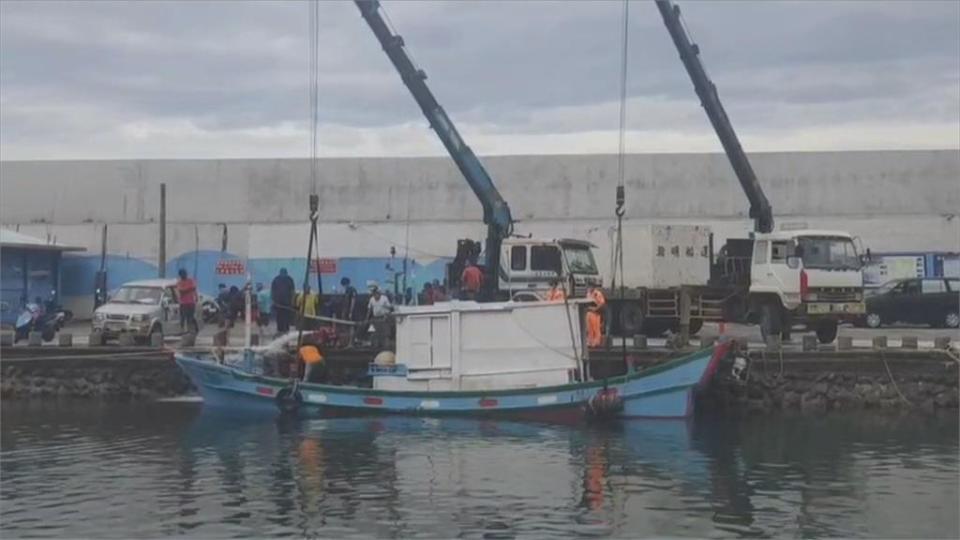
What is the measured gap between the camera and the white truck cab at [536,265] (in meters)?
28.2

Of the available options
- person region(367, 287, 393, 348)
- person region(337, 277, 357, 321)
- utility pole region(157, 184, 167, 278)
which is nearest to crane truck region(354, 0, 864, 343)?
person region(337, 277, 357, 321)

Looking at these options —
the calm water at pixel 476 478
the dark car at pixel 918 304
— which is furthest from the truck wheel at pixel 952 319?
the calm water at pixel 476 478

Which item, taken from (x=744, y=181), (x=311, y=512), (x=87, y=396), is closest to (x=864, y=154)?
(x=744, y=181)

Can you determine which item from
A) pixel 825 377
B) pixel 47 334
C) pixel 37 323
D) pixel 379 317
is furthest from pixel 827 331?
pixel 37 323

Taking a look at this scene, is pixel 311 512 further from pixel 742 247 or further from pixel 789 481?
pixel 742 247

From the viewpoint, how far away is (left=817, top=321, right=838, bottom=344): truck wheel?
26422 mm

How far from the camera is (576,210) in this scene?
4241 cm

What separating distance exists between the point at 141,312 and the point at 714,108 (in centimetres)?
1375

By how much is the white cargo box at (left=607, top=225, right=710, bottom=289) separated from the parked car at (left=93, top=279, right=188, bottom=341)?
1045cm

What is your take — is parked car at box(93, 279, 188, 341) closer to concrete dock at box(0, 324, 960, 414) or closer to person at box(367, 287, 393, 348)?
concrete dock at box(0, 324, 960, 414)

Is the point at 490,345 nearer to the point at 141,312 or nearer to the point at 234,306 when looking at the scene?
the point at 141,312

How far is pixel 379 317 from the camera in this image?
25.6 m

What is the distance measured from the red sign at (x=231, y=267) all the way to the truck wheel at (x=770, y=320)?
755 inches

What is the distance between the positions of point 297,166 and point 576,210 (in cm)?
949
